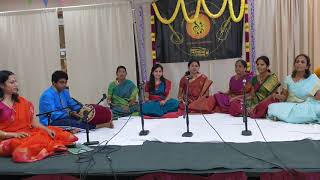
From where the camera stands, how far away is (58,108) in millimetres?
4047

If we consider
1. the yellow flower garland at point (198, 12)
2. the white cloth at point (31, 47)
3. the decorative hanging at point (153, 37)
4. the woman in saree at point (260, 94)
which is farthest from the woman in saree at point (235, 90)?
the white cloth at point (31, 47)

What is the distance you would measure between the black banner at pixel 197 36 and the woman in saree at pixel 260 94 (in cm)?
99

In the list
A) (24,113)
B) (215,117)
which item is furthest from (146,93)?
(24,113)

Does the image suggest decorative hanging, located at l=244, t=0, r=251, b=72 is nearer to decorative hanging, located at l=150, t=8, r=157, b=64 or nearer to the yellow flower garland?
the yellow flower garland

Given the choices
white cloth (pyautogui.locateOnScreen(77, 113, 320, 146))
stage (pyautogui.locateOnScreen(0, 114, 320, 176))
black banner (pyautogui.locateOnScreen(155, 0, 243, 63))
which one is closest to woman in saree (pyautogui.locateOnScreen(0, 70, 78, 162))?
stage (pyautogui.locateOnScreen(0, 114, 320, 176))

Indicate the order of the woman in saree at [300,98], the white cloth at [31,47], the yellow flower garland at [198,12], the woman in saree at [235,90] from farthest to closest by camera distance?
the white cloth at [31,47]
the yellow flower garland at [198,12]
the woman in saree at [235,90]
the woman in saree at [300,98]

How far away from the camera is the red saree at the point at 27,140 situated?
280cm

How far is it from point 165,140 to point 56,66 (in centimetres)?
348

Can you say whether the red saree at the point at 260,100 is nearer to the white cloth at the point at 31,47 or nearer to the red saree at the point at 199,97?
the red saree at the point at 199,97

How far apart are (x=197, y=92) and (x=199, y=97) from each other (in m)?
0.12

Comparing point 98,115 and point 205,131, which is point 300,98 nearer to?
point 205,131

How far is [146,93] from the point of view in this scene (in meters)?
5.20

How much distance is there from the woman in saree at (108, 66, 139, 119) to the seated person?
2.62ft

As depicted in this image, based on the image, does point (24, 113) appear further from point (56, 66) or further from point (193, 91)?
point (56, 66)
